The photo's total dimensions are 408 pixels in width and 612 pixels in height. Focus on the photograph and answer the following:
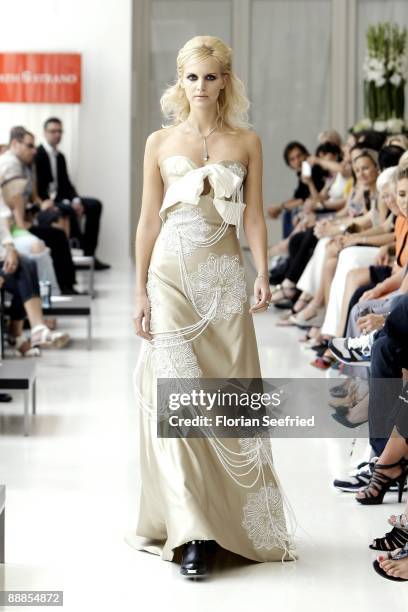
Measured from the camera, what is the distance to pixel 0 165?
10.1 meters

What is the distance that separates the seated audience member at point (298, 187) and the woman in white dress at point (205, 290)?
780cm

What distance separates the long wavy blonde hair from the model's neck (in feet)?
0.12

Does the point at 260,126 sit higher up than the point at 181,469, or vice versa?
the point at 260,126

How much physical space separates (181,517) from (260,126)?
42.9 feet

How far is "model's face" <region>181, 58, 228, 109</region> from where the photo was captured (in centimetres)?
382

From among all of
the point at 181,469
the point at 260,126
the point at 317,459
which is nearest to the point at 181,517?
the point at 181,469

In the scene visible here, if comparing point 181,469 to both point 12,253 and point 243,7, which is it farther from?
point 243,7

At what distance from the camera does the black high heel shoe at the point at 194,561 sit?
12.2 ft

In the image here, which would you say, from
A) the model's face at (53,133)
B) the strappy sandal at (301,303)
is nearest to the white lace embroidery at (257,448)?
the strappy sandal at (301,303)

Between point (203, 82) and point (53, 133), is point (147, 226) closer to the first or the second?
point (203, 82)

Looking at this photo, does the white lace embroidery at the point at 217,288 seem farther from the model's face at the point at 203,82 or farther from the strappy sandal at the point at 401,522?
the strappy sandal at the point at 401,522

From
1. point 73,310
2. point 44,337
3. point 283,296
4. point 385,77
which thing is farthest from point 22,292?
point 385,77

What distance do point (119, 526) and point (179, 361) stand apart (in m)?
0.78

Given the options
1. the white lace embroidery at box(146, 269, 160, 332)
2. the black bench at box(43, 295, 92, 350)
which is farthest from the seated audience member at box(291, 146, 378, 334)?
the white lace embroidery at box(146, 269, 160, 332)
